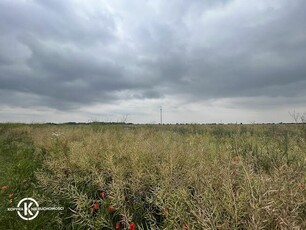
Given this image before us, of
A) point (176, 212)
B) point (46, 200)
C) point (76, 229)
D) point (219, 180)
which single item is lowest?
point (76, 229)

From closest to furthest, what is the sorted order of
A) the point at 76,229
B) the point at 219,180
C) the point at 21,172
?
the point at 219,180 < the point at 76,229 < the point at 21,172

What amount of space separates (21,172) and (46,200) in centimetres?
241

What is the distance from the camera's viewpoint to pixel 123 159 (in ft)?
15.7

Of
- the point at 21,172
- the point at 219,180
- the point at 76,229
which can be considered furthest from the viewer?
the point at 21,172

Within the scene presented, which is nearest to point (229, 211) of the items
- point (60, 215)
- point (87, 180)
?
point (60, 215)

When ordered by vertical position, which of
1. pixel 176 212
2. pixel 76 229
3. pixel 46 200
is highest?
pixel 176 212

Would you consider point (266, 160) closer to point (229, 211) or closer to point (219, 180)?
point (219, 180)

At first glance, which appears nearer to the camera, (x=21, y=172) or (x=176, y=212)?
(x=176, y=212)

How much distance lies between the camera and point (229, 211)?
199 cm

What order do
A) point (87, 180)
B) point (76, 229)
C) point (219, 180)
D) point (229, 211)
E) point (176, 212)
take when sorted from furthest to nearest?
point (87, 180), point (76, 229), point (219, 180), point (176, 212), point (229, 211)

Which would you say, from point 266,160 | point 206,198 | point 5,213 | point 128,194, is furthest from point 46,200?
point 266,160

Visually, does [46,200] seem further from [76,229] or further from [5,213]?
[76,229]

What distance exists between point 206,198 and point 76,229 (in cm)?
185

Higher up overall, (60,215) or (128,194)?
(128,194)
